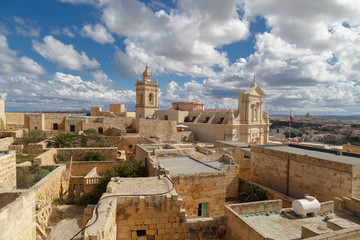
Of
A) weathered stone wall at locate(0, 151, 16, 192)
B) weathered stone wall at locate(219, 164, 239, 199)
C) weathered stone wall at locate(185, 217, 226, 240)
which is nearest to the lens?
weathered stone wall at locate(185, 217, 226, 240)

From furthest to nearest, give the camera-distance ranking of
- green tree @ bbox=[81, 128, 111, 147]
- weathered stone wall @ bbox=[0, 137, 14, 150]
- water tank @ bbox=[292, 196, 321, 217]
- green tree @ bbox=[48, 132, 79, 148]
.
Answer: green tree @ bbox=[81, 128, 111, 147] < green tree @ bbox=[48, 132, 79, 148] < weathered stone wall @ bbox=[0, 137, 14, 150] < water tank @ bbox=[292, 196, 321, 217]

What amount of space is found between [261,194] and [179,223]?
5.62 m

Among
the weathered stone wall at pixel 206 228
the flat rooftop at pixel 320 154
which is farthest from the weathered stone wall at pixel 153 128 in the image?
the weathered stone wall at pixel 206 228

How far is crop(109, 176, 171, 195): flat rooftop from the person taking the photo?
5352 millimetres

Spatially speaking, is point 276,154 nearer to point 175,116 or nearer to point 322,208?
point 322,208

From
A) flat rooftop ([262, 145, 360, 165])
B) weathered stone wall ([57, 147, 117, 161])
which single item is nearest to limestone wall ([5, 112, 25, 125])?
weathered stone wall ([57, 147, 117, 161])

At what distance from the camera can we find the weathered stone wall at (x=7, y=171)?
6570 millimetres

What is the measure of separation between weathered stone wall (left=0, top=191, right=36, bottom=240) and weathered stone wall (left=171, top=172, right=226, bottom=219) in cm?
379

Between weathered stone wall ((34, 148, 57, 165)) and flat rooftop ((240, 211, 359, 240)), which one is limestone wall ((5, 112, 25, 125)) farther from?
flat rooftop ((240, 211, 359, 240))

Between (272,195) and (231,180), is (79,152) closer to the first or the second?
(231,180)

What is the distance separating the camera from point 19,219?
14.0 ft

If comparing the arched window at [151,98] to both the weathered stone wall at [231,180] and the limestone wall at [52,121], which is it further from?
the weathered stone wall at [231,180]

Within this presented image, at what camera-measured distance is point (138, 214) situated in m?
4.90

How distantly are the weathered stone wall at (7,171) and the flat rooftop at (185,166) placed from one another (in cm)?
499
